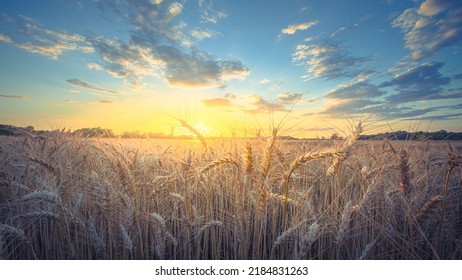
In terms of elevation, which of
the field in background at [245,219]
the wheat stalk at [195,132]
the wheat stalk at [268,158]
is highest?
the wheat stalk at [195,132]

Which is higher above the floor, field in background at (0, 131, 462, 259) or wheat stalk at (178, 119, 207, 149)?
wheat stalk at (178, 119, 207, 149)

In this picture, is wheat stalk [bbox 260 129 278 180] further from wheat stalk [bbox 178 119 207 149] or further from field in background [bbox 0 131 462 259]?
wheat stalk [bbox 178 119 207 149]

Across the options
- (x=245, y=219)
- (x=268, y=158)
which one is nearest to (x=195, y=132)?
(x=245, y=219)

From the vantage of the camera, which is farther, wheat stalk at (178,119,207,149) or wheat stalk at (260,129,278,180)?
wheat stalk at (178,119,207,149)

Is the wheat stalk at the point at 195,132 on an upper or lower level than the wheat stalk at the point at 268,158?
upper

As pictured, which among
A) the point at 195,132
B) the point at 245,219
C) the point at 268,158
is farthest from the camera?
the point at 195,132

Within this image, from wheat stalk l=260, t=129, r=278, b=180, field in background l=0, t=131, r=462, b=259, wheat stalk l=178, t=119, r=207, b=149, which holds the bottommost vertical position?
field in background l=0, t=131, r=462, b=259

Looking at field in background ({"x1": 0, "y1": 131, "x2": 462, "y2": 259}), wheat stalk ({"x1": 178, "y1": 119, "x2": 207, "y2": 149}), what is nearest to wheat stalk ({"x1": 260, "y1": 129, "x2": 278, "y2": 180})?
field in background ({"x1": 0, "y1": 131, "x2": 462, "y2": 259})

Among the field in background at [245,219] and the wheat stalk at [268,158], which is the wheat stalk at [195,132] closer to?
the field in background at [245,219]

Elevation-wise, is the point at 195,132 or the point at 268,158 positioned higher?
the point at 195,132

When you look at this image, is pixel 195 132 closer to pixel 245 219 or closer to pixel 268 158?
pixel 245 219

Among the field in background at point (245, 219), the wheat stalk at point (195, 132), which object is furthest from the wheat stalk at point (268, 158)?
the wheat stalk at point (195, 132)

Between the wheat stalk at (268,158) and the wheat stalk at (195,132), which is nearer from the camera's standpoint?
the wheat stalk at (268,158)
